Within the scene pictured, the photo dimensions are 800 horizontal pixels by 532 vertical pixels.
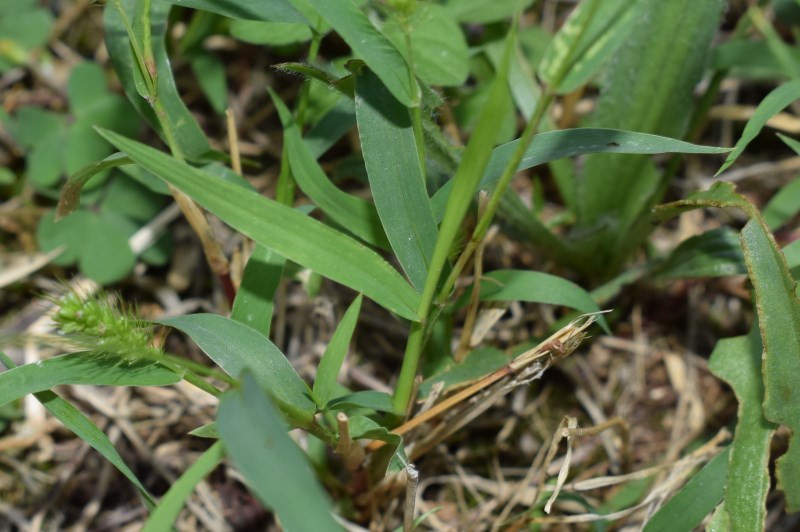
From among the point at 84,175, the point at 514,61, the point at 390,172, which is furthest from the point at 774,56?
the point at 84,175

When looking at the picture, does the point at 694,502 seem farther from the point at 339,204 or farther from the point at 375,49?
the point at 375,49

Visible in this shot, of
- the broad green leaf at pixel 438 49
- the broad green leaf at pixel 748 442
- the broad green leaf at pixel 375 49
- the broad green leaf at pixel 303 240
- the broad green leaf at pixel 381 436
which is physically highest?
the broad green leaf at pixel 375 49

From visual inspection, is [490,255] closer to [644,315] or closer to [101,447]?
[644,315]

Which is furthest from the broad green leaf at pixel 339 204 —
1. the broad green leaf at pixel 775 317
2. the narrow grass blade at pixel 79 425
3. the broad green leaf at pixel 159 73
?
the broad green leaf at pixel 775 317

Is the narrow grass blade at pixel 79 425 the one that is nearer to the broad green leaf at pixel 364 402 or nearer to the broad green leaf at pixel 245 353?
the broad green leaf at pixel 245 353

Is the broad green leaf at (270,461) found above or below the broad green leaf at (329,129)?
below

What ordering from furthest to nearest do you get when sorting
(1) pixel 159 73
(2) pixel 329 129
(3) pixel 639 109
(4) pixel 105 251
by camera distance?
(4) pixel 105 251, (3) pixel 639 109, (2) pixel 329 129, (1) pixel 159 73

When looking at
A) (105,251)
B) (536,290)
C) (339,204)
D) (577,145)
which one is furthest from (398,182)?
(105,251)
